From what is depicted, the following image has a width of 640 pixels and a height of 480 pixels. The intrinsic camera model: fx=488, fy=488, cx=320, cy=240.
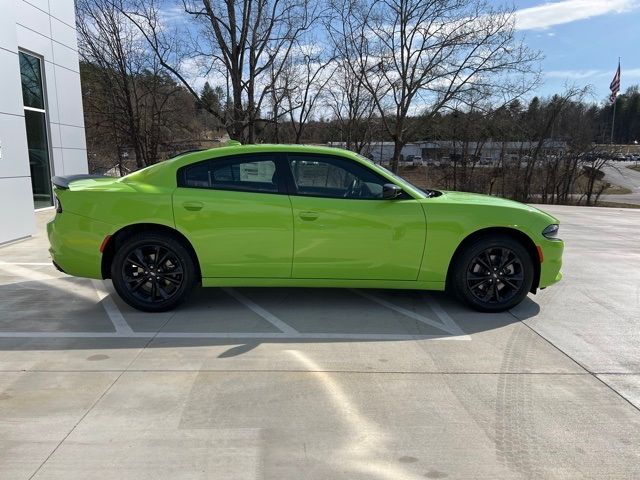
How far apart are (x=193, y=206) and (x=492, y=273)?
305 centimetres

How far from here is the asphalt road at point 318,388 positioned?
261cm

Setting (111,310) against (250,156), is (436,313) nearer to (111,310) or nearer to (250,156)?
(250,156)

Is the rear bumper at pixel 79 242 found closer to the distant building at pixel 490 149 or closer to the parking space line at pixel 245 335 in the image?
the parking space line at pixel 245 335

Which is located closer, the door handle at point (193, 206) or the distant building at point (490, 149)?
the door handle at point (193, 206)

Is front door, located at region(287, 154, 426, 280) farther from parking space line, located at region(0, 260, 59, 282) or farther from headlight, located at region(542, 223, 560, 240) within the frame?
parking space line, located at region(0, 260, 59, 282)

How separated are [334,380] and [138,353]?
1648mm

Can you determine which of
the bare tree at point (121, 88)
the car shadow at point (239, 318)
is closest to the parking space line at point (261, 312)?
the car shadow at point (239, 318)

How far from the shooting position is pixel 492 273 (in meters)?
4.93

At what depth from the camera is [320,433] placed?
2848 mm

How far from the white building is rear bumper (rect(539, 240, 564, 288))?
8517 mm

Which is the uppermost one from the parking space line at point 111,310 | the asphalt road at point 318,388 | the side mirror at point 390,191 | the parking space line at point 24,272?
the side mirror at point 390,191

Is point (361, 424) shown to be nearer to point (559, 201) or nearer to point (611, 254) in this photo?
point (611, 254)

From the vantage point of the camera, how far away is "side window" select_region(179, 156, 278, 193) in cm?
482

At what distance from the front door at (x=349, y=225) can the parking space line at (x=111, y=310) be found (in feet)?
5.52
